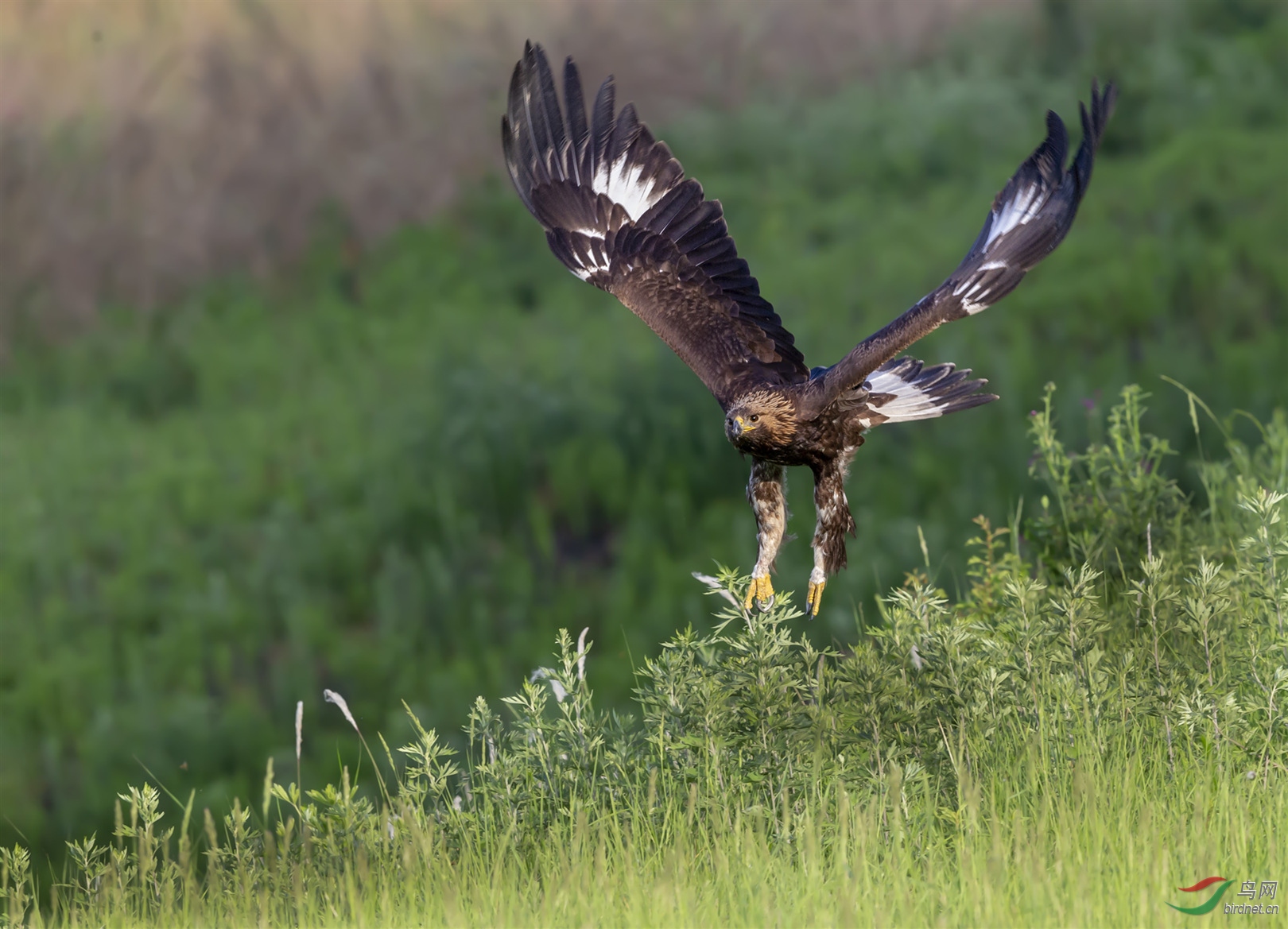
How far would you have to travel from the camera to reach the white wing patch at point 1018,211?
17.3 ft

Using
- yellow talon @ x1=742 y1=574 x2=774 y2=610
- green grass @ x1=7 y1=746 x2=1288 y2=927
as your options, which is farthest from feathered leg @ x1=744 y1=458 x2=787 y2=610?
green grass @ x1=7 y1=746 x2=1288 y2=927

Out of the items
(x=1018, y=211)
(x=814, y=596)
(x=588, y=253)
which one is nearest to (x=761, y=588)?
(x=814, y=596)

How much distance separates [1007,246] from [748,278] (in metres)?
1.50

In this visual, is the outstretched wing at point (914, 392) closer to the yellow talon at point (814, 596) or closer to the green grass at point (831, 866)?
the yellow talon at point (814, 596)

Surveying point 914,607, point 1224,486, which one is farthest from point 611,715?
point 1224,486

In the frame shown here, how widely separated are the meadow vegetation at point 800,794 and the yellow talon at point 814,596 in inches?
11.9

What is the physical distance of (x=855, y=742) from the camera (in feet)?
14.2

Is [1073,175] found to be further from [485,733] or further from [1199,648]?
[485,733]

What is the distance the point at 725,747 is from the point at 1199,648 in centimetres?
207

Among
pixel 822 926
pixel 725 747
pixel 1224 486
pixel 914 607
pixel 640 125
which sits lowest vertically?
pixel 822 926

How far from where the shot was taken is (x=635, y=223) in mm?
6617

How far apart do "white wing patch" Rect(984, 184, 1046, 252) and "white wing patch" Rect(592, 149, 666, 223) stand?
6.23 feet

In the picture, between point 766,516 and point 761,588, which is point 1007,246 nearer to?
Answer: point 766,516

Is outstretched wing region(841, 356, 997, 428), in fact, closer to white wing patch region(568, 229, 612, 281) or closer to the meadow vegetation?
the meadow vegetation
